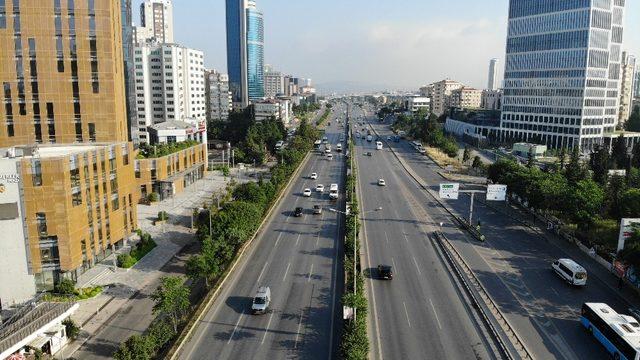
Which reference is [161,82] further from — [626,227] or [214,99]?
[626,227]

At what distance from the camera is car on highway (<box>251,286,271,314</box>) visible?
98.8 ft

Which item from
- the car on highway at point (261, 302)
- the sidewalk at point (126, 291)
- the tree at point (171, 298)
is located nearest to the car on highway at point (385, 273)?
the car on highway at point (261, 302)

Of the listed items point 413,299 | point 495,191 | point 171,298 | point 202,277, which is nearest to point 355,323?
point 413,299

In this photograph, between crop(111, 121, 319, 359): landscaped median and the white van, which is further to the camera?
the white van

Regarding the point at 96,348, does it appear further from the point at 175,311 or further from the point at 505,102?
the point at 505,102

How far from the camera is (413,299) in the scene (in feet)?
106

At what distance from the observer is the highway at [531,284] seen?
27109 millimetres

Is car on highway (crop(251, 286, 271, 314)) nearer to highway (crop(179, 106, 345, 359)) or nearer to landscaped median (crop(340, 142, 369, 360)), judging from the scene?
highway (crop(179, 106, 345, 359))

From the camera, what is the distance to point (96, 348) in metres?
27.1

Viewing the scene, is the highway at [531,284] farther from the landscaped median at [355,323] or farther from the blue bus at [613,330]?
the landscaped median at [355,323]

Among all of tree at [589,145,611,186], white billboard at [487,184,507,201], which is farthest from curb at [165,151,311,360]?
tree at [589,145,611,186]

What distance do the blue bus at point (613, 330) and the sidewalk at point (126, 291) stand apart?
27.2 meters

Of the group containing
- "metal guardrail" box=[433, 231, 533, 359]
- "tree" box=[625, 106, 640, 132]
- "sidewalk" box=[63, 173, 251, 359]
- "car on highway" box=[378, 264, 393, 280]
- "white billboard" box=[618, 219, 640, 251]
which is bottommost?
"sidewalk" box=[63, 173, 251, 359]

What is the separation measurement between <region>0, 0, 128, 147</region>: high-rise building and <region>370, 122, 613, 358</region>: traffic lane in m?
36.6
